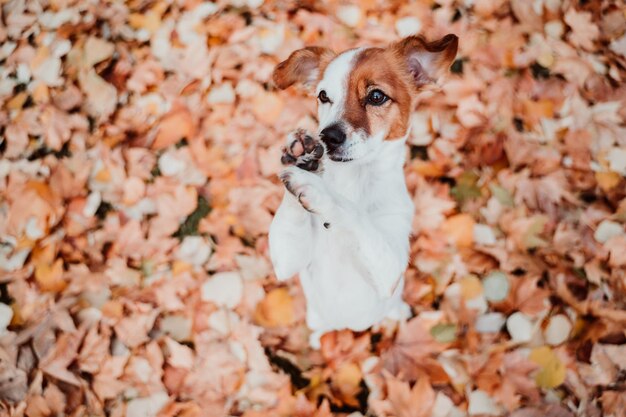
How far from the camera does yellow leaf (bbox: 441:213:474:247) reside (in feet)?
9.96

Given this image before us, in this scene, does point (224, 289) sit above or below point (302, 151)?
below

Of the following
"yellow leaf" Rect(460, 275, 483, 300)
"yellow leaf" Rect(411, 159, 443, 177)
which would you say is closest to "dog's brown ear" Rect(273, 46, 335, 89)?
"yellow leaf" Rect(411, 159, 443, 177)

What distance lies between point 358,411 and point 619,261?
1.66 meters

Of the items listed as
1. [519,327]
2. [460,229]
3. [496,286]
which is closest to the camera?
[519,327]

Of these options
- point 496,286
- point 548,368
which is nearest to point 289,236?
point 496,286

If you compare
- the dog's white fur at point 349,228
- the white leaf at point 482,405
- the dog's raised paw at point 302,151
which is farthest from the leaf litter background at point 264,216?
the dog's raised paw at point 302,151

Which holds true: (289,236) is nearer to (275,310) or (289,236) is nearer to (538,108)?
(275,310)

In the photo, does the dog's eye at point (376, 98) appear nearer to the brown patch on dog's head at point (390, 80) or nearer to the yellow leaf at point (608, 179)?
the brown patch on dog's head at point (390, 80)

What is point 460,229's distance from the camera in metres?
3.05

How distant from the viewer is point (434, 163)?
127 inches

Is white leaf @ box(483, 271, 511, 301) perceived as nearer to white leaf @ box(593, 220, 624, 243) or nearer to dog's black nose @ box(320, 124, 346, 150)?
white leaf @ box(593, 220, 624, 243)

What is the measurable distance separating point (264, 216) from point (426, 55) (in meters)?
1.35

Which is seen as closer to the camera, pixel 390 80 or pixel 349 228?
pixel 349 228

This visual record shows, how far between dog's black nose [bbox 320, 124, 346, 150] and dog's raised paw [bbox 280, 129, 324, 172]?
102 mm
